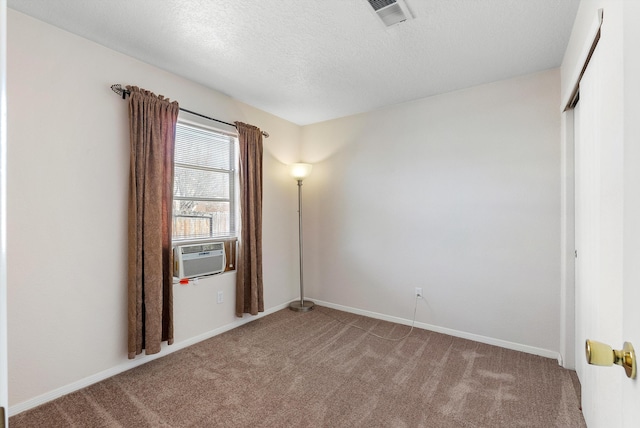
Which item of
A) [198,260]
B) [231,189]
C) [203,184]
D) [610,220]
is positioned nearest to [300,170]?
[231,189]

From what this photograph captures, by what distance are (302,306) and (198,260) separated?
1.55 meters

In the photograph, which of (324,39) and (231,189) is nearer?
(324,39)

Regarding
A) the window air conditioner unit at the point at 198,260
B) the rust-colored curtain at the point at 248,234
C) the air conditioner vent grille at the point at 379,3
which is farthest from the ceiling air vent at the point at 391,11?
the window air conditioner unit at the point at 198,260

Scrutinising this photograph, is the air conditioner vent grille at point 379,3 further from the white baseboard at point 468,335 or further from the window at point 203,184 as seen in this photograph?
the white baseboard at point 468,335

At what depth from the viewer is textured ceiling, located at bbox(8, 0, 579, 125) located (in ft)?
5.90

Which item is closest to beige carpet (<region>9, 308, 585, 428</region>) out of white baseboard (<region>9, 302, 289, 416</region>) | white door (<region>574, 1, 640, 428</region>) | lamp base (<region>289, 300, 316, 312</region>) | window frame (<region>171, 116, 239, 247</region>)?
white baseboard (<region>9, 302, 289, 416</region>)

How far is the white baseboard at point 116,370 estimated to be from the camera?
1865 millimetres

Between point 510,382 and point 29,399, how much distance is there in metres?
3.30

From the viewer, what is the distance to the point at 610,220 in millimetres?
900

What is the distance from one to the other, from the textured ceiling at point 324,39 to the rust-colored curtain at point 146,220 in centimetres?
50

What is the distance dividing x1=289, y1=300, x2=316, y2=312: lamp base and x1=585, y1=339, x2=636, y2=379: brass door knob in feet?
11.0

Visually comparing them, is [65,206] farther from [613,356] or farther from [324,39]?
[613,356]

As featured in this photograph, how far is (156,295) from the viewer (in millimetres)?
2367

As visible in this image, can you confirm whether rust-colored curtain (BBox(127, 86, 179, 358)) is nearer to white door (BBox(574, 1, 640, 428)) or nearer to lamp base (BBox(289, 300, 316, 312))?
lamp base (BBox(289, 300, 316, 312))
